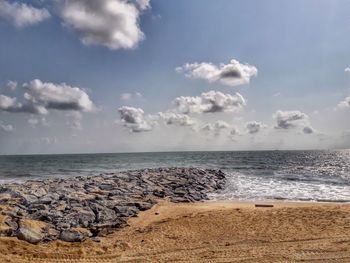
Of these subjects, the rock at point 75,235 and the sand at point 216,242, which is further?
the rock at point 75,235

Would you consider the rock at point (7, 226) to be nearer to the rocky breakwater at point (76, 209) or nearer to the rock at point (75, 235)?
the rocky breakwater at point (76, 209)

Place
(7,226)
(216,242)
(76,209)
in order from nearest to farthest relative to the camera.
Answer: (216,242)
(7,226)
(76,209)

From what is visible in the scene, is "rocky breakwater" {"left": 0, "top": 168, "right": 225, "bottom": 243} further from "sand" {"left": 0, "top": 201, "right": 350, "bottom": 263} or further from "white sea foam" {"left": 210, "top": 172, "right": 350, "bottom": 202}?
"white sea foam" {"left": 210, "top": 172, "right": 350, "bottom": 202}

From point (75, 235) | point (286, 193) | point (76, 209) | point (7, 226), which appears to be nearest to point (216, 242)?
point (75, 235)

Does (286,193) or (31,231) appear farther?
(286,193)

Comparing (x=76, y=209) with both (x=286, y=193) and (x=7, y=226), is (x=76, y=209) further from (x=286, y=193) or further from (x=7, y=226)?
(x=286, y=193)

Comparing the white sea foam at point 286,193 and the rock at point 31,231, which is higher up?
the rock at point 31,231

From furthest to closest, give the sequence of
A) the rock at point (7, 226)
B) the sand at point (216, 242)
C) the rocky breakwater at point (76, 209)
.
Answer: the rocky breakwater at point (76, 209) → the rock at point (7, 226) → the sand at point (216, 242)

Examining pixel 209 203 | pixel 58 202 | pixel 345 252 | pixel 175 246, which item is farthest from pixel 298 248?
pixel 58 202

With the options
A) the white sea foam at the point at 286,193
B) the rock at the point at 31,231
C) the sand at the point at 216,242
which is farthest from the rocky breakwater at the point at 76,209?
the white sea foam at the point at 286,193

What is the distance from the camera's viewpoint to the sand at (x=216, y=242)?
420 inches

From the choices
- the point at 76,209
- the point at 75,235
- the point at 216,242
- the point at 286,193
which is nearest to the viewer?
the point at 216,242

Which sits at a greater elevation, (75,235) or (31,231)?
(31,231)

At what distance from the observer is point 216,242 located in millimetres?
12141
